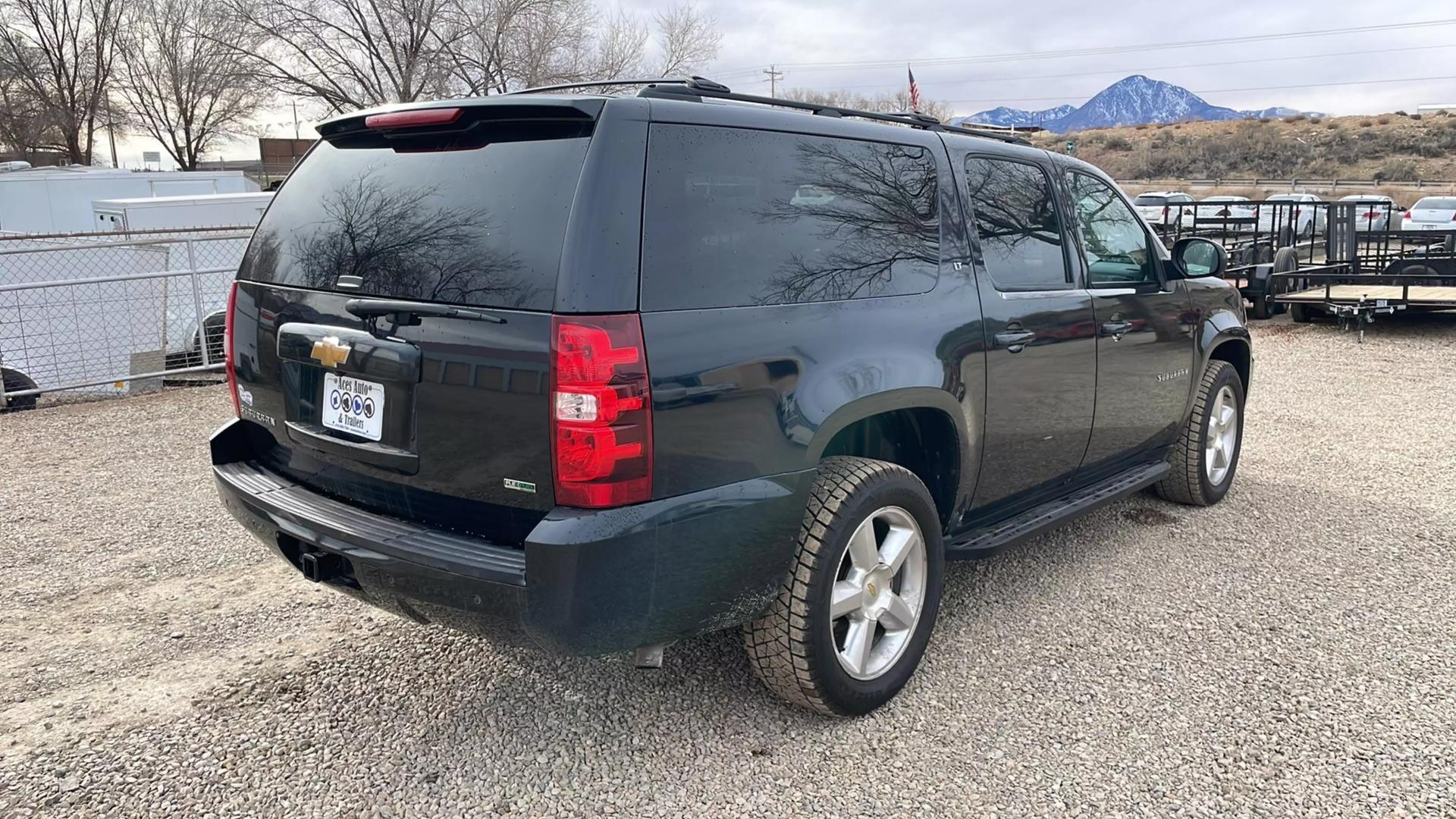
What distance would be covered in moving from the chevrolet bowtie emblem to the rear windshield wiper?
0.35 feet

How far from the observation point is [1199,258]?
489 cm

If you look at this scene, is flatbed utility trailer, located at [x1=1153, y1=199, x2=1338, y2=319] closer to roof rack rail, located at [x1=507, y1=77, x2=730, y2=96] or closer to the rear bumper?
roof rack rail, located at [x1=507, y1=77, x2=730, y2=96]

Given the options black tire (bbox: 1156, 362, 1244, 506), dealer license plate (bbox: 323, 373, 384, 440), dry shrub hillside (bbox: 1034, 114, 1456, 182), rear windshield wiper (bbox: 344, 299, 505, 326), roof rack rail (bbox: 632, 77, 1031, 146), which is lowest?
black tire (bbox: 1156, 362, 1244, 506)

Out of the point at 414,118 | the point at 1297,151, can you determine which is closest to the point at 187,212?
the point at 414,118

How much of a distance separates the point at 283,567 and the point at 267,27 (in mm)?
28474

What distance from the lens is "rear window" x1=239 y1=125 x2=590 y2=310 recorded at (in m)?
2.46

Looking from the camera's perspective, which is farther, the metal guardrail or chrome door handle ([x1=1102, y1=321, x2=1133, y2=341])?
the metal guardrail

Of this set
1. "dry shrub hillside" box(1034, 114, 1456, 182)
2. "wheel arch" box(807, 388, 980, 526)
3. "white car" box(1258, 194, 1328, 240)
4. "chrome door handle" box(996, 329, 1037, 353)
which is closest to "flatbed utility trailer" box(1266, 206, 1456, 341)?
"white car" box(1258, 194, 1328, 240)

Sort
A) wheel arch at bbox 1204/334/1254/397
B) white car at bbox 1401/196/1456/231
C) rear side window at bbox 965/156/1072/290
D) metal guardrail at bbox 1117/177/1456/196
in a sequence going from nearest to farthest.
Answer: rear side window at bbox 965/156/1072/290 → wheel arch at bbox 1204/334/1254/397 → white car at bbox 1401/196/1456/231 → metal guardrail at bbox 1117/177/1456/196

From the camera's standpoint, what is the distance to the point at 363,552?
2635mm

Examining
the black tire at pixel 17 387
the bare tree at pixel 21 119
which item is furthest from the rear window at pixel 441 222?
the bare tree at pixel 21 119

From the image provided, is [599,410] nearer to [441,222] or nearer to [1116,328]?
[441,222]

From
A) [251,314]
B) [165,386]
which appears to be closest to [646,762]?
[251,314]

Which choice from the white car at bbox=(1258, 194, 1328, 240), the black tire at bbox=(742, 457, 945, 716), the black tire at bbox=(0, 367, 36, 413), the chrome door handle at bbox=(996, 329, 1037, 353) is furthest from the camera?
the white car at bbox=(1258, 194, 1328, 240)
